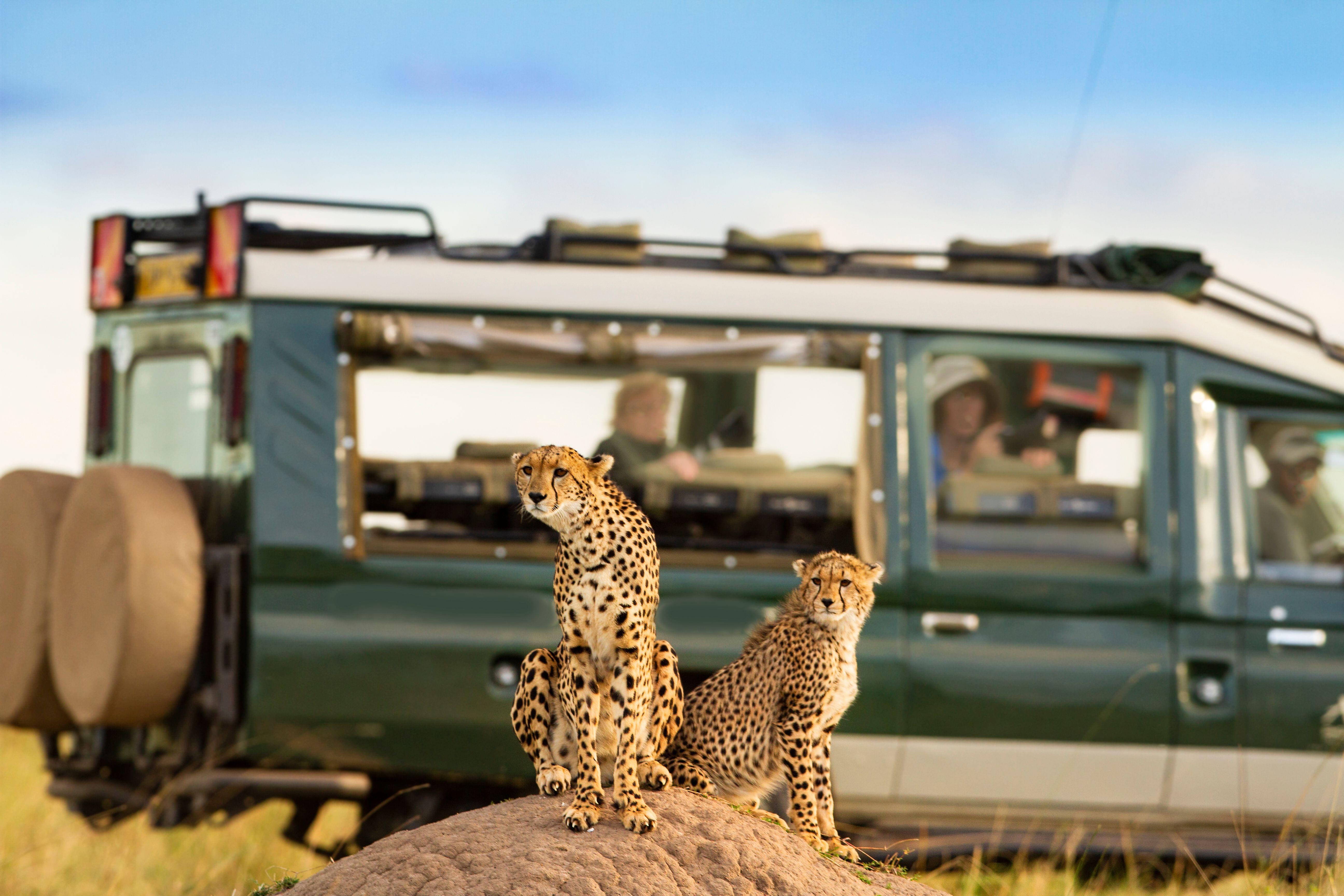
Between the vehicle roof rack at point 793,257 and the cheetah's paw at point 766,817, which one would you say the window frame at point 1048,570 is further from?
the cheetah's paw at point 766,817

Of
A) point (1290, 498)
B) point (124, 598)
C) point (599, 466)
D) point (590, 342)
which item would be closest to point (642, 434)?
point (590, 342)

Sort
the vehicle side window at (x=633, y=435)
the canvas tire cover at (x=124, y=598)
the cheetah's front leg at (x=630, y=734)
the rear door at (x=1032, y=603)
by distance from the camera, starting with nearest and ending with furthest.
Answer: the cheetah's front leg at (x=630, y=734) → the canvas tire cover at (x=124, y=598) → the vehicle side window at (x=633, y=435) → the rear door at (x=1032, y=603)

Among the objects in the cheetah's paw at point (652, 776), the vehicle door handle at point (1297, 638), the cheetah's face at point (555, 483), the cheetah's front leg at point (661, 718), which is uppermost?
the cheetah's face at point (555, 483)

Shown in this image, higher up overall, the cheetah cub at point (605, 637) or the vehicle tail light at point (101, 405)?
the vehicle tail light at point (101, 405)

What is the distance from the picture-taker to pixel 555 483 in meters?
2.23

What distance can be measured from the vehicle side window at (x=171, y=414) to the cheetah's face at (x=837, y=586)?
438cm

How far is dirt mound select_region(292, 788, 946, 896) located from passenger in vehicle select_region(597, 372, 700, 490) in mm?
3241

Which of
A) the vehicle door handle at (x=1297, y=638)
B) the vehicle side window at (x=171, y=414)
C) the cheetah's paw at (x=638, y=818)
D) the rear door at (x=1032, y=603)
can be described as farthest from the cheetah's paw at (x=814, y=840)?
the vehicle door handle at (x=1297, y=638)

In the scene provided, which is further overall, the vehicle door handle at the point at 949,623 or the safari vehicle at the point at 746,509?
the vehicle door handle at the point at 949,623

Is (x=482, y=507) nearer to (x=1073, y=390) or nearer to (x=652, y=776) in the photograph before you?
(x=1073, y=390)

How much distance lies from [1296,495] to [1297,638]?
68cm

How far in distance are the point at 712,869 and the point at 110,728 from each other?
4649mm

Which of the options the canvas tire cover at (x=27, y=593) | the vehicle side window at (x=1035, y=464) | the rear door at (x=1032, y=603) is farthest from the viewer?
the vehicle side window at (x=1035, y=464)

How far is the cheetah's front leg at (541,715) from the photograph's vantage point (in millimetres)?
2467
